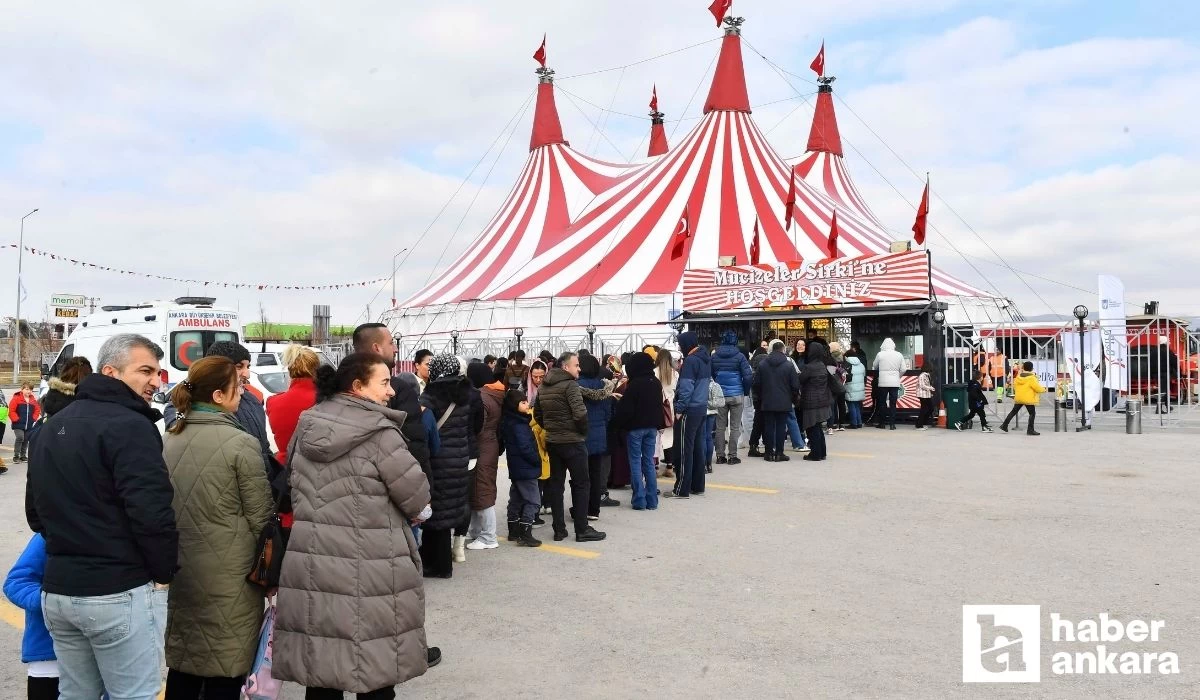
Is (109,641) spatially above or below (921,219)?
below

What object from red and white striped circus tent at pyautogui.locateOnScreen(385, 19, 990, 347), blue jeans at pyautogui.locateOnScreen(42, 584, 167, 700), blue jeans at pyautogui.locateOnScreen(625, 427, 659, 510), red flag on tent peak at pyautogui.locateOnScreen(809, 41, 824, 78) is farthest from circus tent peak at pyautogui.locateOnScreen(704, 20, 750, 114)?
blue jeans at pyautogui.locateOnScreen(42, 584, 167, 700)

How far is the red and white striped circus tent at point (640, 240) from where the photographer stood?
21.9 meters

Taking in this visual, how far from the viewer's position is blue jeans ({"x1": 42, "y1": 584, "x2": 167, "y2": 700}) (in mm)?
2465

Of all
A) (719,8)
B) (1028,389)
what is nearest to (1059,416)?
(1028,389)

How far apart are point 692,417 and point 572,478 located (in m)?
1.88

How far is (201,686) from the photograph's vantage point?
2939 millimetres

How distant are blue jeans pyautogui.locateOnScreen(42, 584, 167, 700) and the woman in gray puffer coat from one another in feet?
1.27

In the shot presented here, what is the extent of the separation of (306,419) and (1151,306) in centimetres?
1990

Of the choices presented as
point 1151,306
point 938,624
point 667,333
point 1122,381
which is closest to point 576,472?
point 938,624

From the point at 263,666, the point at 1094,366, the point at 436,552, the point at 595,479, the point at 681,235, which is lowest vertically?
the point at 436,552

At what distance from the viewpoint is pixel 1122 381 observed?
1481 cm

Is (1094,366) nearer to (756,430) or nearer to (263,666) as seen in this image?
(756,430)

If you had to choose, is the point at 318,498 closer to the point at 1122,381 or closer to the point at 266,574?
the point at 266,574

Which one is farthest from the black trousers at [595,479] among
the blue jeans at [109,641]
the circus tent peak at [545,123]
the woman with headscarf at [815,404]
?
the circus tent peak at [545,123]
